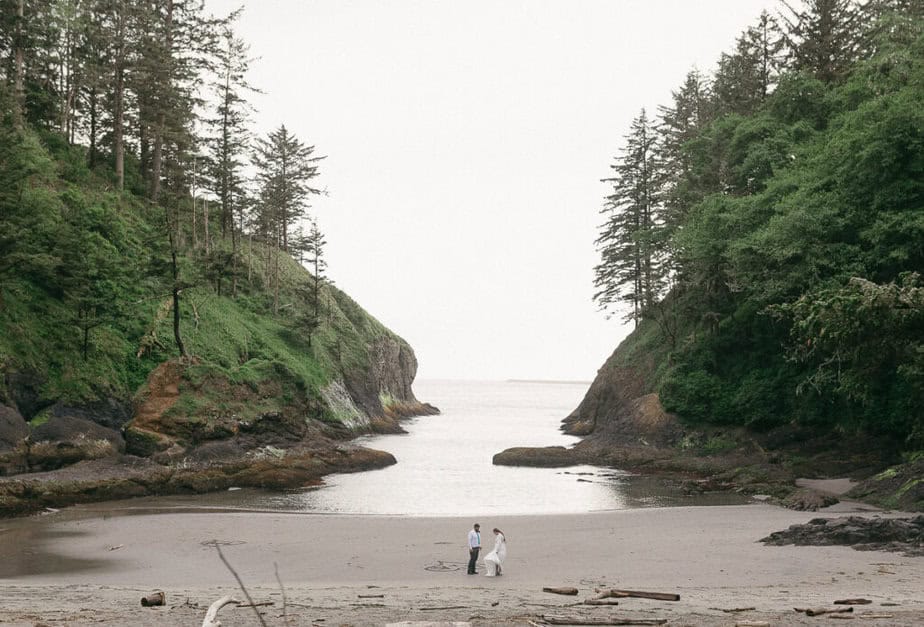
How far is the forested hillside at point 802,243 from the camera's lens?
24.2m

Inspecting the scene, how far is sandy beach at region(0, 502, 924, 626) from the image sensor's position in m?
10.7

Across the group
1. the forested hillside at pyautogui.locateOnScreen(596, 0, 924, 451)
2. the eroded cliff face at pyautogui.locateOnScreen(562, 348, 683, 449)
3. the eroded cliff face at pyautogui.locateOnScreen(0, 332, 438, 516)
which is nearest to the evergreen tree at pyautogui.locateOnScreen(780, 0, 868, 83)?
the forested hillside at pyautogui.locateOnScreen(596, 0, 924, 451)

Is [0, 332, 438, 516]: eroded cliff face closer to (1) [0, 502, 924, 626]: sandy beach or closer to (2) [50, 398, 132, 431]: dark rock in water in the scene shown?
(2) [50, 398, 132, 431]: dark rock in water

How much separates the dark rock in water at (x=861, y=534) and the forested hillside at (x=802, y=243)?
20.9 ft

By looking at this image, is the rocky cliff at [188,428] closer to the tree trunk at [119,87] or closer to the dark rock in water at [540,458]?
the dark rock in water at [540,458]

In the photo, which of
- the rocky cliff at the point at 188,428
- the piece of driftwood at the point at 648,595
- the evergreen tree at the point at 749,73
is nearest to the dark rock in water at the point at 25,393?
the rocky cliff at the point at 188,428

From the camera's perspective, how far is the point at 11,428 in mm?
27156

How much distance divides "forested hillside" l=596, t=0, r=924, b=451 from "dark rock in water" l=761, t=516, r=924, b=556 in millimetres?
6384

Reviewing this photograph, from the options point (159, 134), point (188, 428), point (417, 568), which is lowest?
point (417, 568)

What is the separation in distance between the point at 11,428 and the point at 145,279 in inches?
570

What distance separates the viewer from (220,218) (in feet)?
195

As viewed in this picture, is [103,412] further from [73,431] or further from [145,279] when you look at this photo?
[145,279]

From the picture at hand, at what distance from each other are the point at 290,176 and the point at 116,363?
40.1 meters

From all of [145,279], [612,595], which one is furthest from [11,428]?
[612,595]
